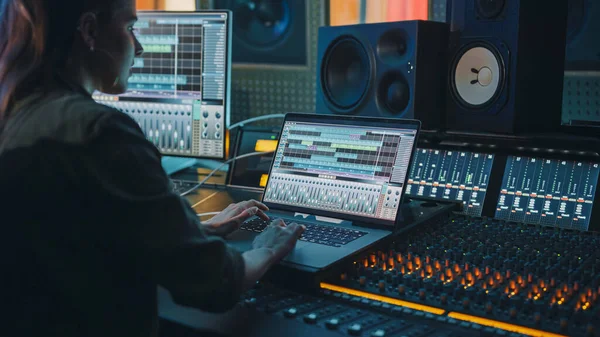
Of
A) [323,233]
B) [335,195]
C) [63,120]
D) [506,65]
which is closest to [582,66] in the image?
[506,65]

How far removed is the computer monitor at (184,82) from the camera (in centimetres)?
209

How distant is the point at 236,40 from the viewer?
7.79 ft

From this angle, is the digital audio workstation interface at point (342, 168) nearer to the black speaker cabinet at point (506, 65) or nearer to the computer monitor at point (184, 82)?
the black speaker cabinet at point (506, 65)

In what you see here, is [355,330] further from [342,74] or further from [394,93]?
[342,74]

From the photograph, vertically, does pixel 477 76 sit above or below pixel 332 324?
above

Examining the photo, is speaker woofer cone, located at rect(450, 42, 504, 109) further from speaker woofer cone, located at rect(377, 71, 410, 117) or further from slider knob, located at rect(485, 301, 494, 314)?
slider knob, located at rect(485, 301, 494, 314)

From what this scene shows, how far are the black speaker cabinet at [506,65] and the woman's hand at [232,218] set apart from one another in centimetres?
63

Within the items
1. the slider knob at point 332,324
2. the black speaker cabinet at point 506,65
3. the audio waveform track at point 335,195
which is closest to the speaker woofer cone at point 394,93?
the black speaker cabinet at point 506,65

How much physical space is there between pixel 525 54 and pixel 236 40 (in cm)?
108

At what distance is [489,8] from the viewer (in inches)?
66.1

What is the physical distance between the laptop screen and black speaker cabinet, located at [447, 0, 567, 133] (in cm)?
32

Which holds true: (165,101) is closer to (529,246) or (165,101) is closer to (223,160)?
(223,160)

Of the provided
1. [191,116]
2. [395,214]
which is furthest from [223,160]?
[395,214]

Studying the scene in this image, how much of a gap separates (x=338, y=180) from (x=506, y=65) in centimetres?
52
